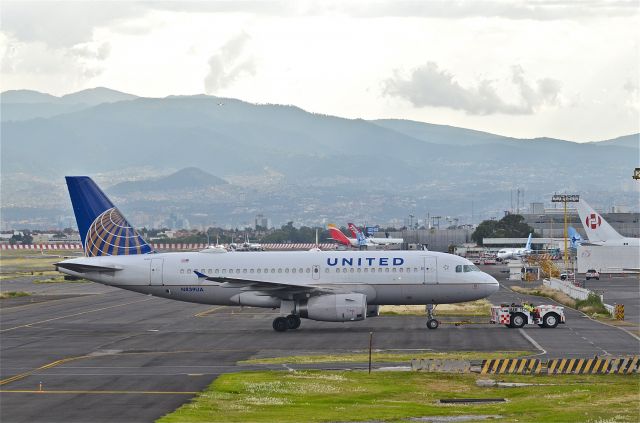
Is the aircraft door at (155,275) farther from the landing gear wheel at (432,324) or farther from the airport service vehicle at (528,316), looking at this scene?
the airport service vehicle at (528,316)

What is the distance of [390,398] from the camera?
117 ft

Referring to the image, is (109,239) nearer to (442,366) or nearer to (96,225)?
(96,225)

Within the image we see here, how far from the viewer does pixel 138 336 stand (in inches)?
2313

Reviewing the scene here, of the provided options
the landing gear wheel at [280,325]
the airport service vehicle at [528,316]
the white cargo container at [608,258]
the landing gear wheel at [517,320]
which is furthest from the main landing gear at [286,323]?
the white cargo container at [608,258]

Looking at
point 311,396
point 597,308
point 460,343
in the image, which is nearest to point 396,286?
point 460,343

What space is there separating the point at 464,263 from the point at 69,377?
2696 centimetres

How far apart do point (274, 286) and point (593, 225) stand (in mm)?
82494

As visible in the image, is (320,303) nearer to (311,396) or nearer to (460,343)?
(460,343)

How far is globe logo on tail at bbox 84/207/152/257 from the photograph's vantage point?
6338 centimetres

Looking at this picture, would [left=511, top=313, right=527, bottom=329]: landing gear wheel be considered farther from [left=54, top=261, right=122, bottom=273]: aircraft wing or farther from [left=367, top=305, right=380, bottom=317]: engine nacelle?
[left=54, top=261, right=122, bottom=273]: aircraft wing

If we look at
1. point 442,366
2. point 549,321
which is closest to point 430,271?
point 549,321

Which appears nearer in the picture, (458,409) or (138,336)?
(458,409)

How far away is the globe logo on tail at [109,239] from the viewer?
63375 millimetres

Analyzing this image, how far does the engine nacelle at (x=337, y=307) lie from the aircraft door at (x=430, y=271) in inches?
160
